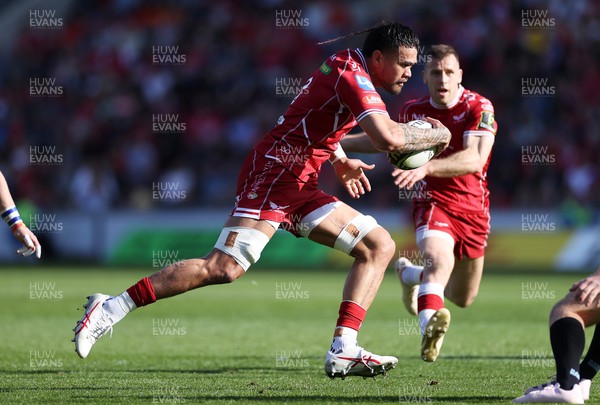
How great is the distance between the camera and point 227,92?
24.5 m

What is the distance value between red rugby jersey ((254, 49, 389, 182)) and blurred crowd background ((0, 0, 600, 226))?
43.3 ft

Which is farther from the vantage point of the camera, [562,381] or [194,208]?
[194,208]

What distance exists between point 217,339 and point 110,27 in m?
18.7

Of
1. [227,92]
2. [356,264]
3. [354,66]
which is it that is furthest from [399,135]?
[227,92]

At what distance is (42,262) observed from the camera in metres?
22.7

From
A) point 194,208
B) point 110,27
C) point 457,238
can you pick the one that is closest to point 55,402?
point 457,238

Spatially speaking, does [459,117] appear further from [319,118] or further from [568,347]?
[568,347]

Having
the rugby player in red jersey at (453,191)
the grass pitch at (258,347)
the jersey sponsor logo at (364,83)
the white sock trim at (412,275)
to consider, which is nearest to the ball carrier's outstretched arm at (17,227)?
the grass pitch at (258,347)

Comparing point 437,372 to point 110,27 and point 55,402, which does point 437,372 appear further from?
point 110,27

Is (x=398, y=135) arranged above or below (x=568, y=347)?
above

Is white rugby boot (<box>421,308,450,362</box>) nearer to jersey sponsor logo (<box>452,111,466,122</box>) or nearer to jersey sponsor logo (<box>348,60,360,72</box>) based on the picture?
jersey sponsor logo (<box>348,60,360,72</box>)

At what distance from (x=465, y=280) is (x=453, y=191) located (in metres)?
0.84

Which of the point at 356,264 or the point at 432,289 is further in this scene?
the point at 432,289

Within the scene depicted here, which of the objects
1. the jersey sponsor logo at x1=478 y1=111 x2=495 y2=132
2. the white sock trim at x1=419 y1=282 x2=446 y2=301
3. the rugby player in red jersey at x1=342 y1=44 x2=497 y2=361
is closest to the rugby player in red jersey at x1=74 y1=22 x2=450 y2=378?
the white sock trim at x1=419 y1=282 x2=446 y2=301
